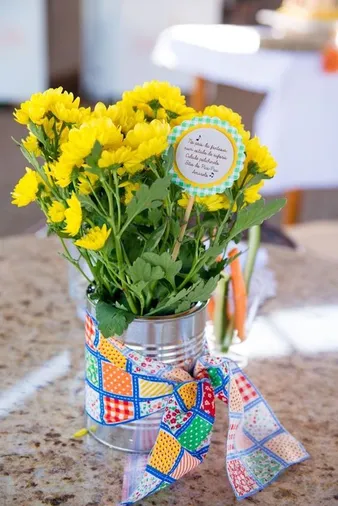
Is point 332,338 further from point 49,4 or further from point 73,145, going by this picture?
point 49,4

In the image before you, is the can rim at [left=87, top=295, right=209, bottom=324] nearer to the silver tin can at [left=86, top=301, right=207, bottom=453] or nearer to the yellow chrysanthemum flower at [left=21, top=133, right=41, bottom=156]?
the silver tin can at [left=86, top=301, right=207, bottom=453]

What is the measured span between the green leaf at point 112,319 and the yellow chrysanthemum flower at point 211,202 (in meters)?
0.14

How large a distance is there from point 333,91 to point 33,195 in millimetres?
2570

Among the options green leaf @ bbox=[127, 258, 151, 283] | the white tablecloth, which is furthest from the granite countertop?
the white tablecloth

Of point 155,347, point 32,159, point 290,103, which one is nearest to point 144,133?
point 32,159

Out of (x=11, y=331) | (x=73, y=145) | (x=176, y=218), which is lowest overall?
(x=11, y=331)

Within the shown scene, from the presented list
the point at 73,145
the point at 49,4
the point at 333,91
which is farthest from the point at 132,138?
the point at 49,4

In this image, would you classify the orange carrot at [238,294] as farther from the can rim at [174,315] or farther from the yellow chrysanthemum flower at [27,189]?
the yellow chrysanthemum flower at [27,189]

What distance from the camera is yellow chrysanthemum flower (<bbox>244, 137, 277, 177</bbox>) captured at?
0.79m

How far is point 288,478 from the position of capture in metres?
0.87

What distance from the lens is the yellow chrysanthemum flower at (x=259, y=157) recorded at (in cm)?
79

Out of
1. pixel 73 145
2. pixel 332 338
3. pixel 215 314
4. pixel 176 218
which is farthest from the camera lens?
pixel 332 338

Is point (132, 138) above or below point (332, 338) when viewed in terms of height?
above

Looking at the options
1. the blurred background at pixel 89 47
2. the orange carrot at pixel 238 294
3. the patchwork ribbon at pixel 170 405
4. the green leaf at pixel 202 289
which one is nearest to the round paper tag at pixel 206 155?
the green leaf at pixel 202 289
